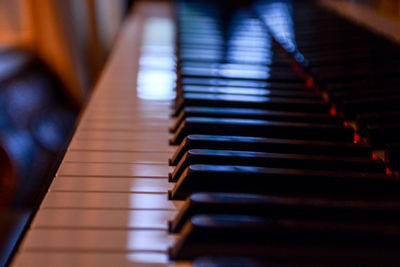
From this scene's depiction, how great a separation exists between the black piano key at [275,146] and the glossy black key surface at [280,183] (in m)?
0.13

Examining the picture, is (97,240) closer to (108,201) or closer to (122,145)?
(108,201)

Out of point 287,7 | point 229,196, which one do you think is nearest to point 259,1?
point 287,7

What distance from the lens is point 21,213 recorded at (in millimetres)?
2365

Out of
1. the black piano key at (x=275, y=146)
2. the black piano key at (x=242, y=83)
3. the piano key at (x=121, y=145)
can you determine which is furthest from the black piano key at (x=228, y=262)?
the black piano key at (x=242, y=83)

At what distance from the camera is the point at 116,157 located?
1.04 meters

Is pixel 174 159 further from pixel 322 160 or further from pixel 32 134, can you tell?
pixel 32 134

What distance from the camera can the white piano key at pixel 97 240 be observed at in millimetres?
703

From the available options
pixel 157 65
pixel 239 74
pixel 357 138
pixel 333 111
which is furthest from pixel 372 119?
pixel 157 65

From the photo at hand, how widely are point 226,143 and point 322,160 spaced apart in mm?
201

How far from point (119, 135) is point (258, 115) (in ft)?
1.15

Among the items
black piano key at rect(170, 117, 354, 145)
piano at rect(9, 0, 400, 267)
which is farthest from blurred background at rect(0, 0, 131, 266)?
black piano key at rect(170, 117, 354, 145)

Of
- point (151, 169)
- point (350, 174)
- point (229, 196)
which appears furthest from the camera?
point (151, 169)

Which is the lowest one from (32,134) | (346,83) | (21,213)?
(21,213)

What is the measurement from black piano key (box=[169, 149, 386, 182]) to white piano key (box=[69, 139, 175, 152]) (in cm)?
18
